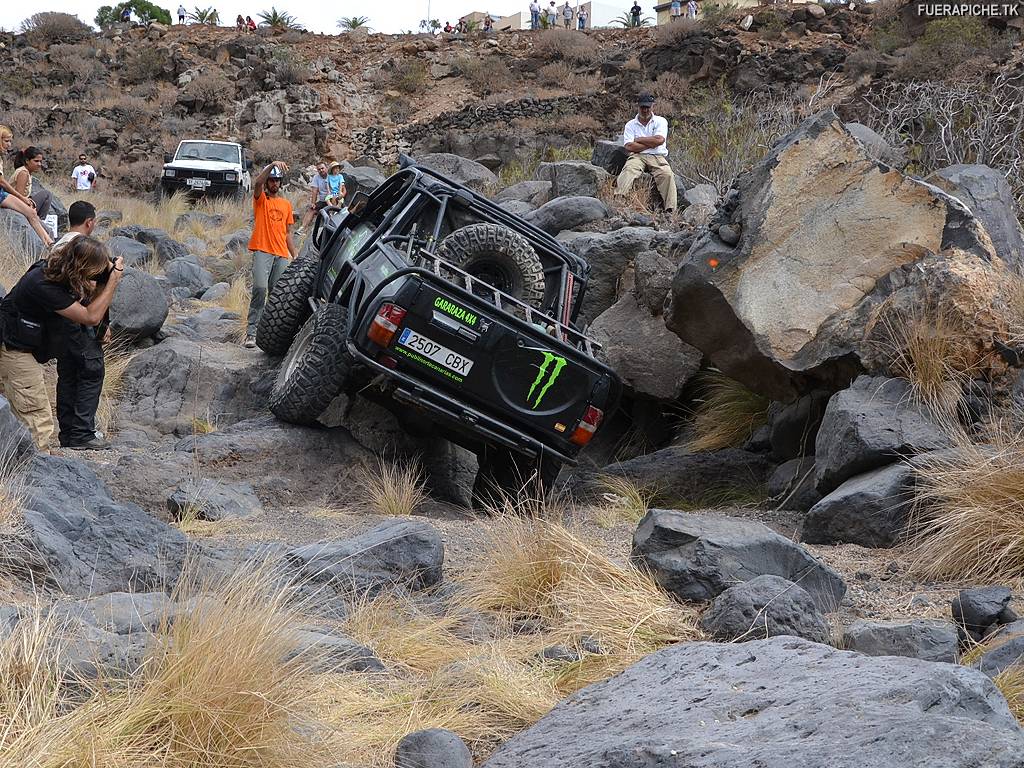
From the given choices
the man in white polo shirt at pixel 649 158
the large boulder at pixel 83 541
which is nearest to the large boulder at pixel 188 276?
the man in white polo shirt at pixel 649 158

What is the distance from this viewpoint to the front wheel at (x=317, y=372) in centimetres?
782

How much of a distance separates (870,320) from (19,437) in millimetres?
4727

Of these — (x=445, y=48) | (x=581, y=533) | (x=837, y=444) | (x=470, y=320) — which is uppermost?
(x=445, y=48)

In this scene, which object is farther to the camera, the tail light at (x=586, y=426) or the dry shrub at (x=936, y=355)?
the tail light at (x=586, y=426)

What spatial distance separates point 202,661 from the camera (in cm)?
305

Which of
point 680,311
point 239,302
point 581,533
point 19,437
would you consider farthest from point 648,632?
point 239,302

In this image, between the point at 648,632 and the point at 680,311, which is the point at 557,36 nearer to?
the point at 680,311

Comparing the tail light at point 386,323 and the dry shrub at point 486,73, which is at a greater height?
the dry shrub at point 486,73

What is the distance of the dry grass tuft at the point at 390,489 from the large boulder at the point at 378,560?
→ 201 centimetres

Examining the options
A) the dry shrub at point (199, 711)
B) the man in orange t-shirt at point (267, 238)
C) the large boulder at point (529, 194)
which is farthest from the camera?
the large boulder at point (529, 194)

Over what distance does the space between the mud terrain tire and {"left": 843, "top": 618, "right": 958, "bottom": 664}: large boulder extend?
7.18 metres

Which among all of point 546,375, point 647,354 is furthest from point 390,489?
point 647,354

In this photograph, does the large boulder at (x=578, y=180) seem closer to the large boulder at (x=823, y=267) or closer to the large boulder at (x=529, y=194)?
the large boulder at (x=529, y=194)

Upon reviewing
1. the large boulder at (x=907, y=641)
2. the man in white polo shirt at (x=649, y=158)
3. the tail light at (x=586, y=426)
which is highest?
the man in white polo shirt at (x=649, y=158)
